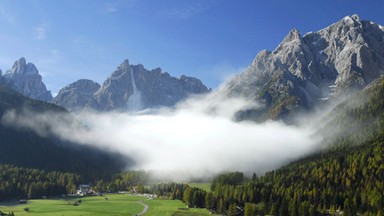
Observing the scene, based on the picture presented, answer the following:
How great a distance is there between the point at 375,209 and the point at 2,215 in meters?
164

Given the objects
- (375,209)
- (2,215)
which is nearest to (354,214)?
(375,209)

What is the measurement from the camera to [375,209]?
630 ft

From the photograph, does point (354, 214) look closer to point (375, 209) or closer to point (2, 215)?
point (375, 209)

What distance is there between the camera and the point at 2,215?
19350 centimetres

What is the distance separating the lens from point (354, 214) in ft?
650

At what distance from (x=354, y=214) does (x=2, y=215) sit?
157 meters

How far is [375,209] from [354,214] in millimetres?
9949
